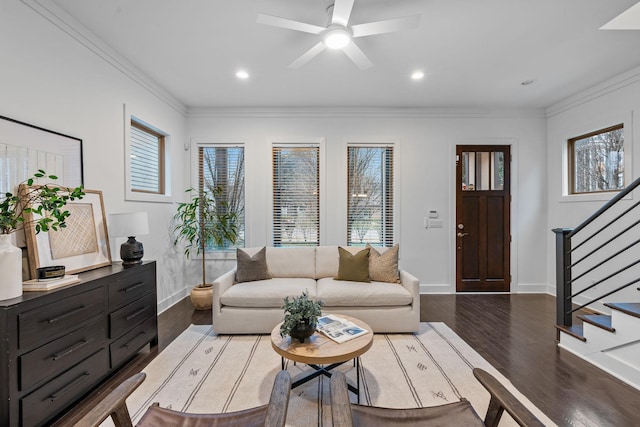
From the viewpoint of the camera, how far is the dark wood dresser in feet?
5.05

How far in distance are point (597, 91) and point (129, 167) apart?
18.6 feet

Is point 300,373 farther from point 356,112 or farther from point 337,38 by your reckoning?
point 356,112

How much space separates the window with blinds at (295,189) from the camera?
4.54 metres

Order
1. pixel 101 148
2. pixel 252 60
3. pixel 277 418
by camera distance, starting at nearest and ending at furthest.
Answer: pixel 277 418 < pixel 101 148 < pixel 252 60

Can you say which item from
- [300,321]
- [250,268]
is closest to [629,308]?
[300,321]

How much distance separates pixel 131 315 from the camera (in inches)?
95.9

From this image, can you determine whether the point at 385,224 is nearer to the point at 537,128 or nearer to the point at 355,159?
the point at 355,159

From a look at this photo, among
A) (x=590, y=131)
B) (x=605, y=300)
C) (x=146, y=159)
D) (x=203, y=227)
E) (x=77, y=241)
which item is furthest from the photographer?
(x=203, y=227)

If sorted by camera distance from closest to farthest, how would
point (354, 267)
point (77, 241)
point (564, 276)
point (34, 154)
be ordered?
point (34, 154) < point (77, 241) < point (564, 276) < point (354, 267)

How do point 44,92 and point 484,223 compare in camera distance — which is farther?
point 484,223

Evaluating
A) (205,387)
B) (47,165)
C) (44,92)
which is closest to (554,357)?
(205,387)

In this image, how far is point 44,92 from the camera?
2.20 m

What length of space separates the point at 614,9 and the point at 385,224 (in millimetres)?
3174

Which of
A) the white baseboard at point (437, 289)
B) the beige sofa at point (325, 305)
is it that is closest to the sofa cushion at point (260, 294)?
the beige sofa at point (325, 305)
